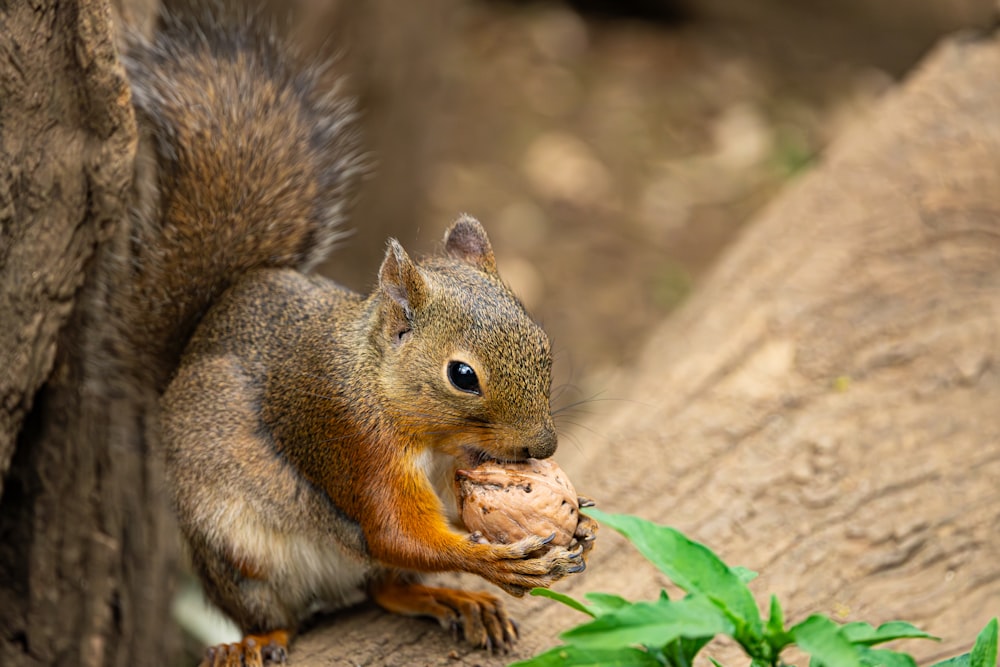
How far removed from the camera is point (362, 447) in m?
2.52

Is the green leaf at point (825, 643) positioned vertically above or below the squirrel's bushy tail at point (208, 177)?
below

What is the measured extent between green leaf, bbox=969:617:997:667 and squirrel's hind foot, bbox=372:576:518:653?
1.03 metres

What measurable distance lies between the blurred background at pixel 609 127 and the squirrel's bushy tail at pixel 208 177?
2.09 m

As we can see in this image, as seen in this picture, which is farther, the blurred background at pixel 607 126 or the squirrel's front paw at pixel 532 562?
the blurred background at pixel 607 126

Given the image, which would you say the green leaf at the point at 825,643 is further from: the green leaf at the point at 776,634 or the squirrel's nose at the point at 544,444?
the squirrel's nose at the point at 544,444

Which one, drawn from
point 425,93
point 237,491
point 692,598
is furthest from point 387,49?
point 692,598

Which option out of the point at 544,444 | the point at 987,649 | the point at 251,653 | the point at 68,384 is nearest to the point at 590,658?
the point at 544,444

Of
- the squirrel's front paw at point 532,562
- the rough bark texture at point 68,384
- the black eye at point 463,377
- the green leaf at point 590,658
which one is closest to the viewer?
the green leaf at point 590,658

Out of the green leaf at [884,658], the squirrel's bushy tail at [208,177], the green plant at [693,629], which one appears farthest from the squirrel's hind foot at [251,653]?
the green leaf at [884,658]

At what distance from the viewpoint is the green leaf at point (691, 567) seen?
6.25 ft

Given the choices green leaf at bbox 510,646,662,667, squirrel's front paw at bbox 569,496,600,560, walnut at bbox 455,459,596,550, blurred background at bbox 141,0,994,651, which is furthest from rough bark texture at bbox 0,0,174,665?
blurred background at bbox 141,0,994,651

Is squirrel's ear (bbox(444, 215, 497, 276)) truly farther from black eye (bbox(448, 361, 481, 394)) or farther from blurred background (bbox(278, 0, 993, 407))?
blurred background (bbox(278, 0, 993, 407))

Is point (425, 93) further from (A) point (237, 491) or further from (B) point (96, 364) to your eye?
(A) point (237, 491)

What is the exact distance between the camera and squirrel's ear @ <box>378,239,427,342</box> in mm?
2471
